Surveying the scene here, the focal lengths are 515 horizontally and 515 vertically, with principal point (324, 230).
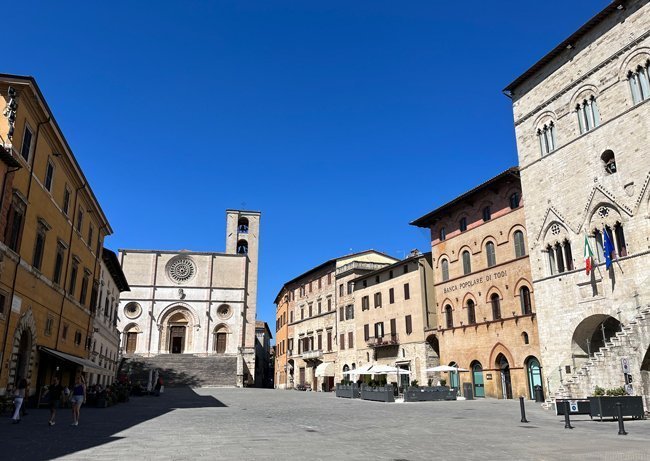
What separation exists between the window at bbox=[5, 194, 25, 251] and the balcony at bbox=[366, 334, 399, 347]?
30.8 metres

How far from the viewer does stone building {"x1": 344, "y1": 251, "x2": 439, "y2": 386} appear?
40.7 m

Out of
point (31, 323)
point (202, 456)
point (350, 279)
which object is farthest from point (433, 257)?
point (202, 456)

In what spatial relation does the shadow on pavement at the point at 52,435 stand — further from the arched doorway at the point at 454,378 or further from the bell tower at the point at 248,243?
the bell tower at the point at 248,243

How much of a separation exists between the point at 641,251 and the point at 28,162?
25.4 metres

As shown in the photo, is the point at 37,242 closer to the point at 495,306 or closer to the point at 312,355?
the point at 495,306

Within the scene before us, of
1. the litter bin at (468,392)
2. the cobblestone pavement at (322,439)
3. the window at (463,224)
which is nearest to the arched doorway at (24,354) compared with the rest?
the cobblestone pavement at (322,439)

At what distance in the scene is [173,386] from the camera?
56.9 m

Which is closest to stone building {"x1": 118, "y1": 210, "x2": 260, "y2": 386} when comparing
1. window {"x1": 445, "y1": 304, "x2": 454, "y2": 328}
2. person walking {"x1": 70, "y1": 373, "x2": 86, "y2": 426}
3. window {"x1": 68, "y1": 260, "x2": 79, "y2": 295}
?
window {"x1": 445, "y1": 304, "x2": 454, "y2": 328}

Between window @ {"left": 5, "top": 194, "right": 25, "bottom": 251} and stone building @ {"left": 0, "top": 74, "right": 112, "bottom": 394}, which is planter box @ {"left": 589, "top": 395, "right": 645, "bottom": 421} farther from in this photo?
window @ {"left": 5, "top": 194, "right": 25, "bottom": 251}

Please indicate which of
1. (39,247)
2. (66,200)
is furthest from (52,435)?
(66,200)

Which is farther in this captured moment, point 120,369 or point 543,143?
point 120,369

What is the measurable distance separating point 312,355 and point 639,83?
43490mm

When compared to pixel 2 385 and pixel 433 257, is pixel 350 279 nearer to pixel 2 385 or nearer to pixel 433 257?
pixel 433 257

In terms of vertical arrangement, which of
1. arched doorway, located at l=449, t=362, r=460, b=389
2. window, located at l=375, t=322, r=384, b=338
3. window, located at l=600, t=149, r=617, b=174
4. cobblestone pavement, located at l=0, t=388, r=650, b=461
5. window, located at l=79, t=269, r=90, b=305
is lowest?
cobblestone pavement, located at l=0, t=388, r=650, b=461
